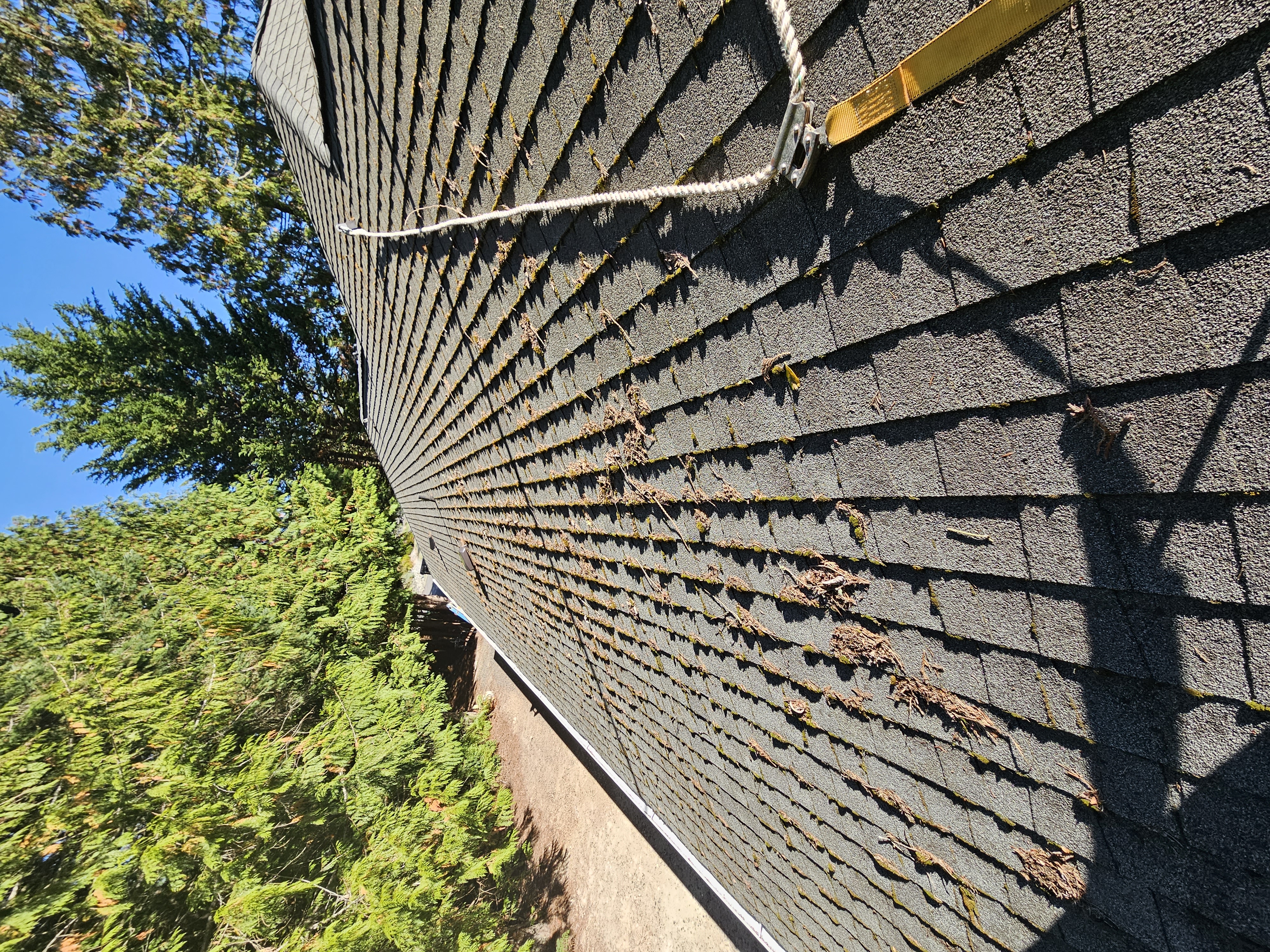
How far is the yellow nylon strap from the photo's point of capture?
0.84m

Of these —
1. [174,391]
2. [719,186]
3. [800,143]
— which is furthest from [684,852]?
[174,391]

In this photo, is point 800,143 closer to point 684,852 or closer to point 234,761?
point 684,852

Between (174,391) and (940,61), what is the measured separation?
20883 mm

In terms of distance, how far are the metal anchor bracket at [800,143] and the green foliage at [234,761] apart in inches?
207

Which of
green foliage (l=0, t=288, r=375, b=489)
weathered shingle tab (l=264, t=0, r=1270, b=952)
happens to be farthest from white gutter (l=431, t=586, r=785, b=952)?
green foliage (l=0, t=288, r=375, b=489)

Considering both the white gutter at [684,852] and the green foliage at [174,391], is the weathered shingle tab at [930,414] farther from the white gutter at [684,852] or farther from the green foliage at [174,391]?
the green foliage at [174,391]

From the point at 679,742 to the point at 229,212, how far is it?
2037 centimetres

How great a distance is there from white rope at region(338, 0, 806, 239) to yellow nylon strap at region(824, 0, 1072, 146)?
0.09 m

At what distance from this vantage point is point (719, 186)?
4.39ft

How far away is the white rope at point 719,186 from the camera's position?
107 centimetres

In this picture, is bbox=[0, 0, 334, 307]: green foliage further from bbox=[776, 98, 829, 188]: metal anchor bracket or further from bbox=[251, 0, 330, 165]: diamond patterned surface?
bbox=[776, 98, 829, 188]: metal anchor bracket

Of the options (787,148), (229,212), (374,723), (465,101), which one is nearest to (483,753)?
(374,723)

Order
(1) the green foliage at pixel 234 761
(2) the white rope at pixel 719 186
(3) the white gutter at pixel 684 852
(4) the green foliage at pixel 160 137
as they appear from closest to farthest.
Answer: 1. (2) the white rope at pixel 719 186
2. (3) the white gutter at pixel 684 852
3. (1) the green foliage at pixel 234 761
4. (4) the green foliage at pixel 160 137

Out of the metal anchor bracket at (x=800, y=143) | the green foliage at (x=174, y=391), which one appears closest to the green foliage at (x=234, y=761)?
the metal anchor bracket at (x=800, y=143)
